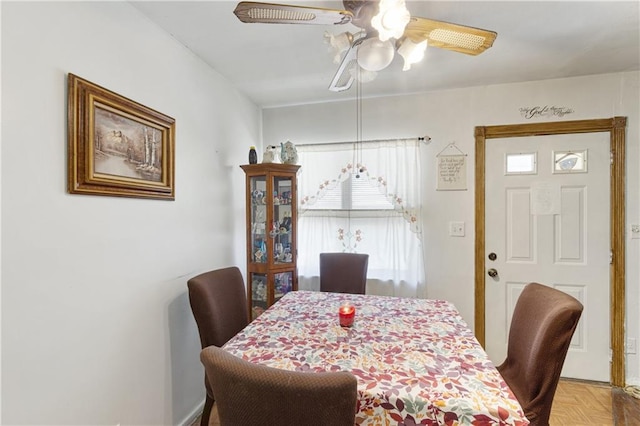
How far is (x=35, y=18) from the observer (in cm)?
105

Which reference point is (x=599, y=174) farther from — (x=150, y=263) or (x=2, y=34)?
(x=2, y=34)

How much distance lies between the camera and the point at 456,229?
2.50 meters

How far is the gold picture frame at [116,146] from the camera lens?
1183mm

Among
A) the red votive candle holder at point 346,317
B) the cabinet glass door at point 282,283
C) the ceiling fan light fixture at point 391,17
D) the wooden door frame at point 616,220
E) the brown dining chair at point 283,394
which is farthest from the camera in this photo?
the cabinet glass door at point 282,283

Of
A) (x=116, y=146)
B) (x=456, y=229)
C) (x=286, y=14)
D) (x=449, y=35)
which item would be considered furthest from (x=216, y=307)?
(x=456, y=229)

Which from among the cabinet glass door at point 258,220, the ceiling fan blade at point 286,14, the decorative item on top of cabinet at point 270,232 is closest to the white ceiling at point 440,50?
the ceiling fan blade at point 286,14

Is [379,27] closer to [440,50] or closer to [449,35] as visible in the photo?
[449,35]

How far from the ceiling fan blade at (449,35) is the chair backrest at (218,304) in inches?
64.0

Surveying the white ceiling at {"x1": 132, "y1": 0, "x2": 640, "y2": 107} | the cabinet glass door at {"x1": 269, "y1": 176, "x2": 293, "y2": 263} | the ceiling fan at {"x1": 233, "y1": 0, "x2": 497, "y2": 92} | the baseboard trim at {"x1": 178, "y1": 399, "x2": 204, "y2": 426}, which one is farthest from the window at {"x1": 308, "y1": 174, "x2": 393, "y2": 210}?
the baseboard trim at {"x1": 178, "y1": 399, "x2": 204, "y2": 426}

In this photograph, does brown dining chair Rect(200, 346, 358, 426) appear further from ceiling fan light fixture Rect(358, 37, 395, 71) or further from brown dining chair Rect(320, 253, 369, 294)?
brown dining chair Rect(320, 253, 369, 294)

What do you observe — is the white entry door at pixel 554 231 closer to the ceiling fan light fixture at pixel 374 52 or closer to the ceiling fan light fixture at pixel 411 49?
the ceiling fan light fixture at pixel 411 49

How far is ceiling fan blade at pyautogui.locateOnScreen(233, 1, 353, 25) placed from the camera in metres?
1.01

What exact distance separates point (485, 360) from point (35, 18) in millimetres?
2107

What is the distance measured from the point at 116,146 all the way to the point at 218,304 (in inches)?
38.4
